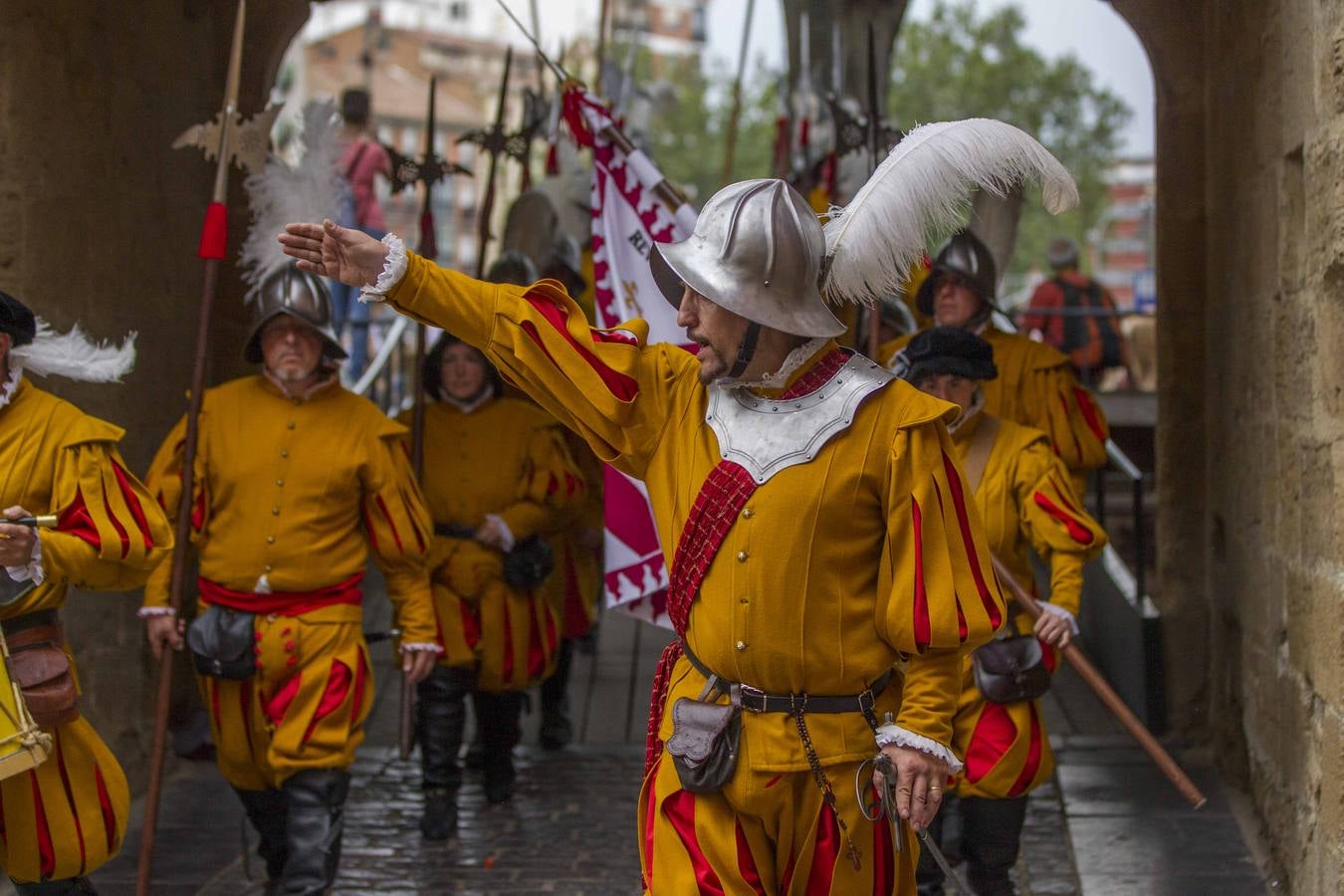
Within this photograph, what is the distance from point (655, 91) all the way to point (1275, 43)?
8247mm

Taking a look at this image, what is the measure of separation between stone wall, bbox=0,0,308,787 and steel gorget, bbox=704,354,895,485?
10.2ft

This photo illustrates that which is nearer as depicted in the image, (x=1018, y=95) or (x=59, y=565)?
(x=59, y=565)

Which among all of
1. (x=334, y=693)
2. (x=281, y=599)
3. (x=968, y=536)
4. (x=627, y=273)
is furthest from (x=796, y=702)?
(x=627, y=273)

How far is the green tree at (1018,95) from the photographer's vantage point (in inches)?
1721

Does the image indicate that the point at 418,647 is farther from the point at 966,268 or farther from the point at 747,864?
the point at 747,864

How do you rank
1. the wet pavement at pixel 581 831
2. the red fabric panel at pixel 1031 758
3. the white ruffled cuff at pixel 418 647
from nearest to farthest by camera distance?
the red fabric panel at pixel 1031 758, the white ruffled cuff at pixel 418 647, the wet pavement at pixel 581 831

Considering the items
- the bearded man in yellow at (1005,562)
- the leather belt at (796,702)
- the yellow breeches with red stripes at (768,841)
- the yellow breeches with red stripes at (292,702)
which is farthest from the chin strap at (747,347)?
the yellow breeches with red stripes at (292,702)

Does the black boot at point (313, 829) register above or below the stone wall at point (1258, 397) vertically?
below

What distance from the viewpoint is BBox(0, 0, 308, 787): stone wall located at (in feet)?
19.8

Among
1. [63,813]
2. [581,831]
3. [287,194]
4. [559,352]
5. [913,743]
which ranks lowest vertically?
[581,831]

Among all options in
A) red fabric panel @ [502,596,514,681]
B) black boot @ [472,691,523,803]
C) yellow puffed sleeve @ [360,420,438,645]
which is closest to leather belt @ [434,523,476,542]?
red fabric panel @ [502,596,514,681]

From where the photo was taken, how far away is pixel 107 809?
15.4 feet

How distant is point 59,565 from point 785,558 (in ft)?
6.22

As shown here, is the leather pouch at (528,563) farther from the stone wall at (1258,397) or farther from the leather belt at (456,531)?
the stone wall at (1258,397)
